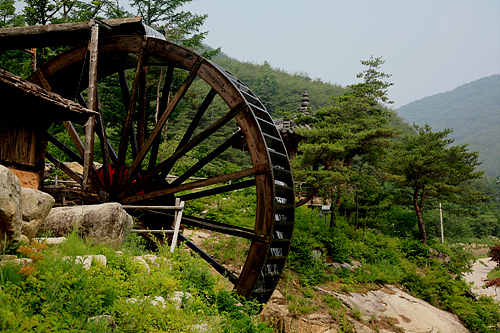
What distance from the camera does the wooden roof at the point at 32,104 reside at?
13.1ft

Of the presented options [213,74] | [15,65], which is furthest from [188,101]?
[213,74]

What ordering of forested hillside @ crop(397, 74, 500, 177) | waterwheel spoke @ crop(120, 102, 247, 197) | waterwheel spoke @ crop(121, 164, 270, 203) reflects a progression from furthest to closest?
1. forested hillside @ crop(397, 74, 500, 177)
2. waterwheel spoke @ crop(120, 102, 247, 197)
3. waterwheel spoke @ crop(121, 164, 270, 203)

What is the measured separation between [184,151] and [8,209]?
11.7 ft

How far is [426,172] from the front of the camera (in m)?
15.7

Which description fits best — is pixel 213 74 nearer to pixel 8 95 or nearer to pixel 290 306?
pixel 8 95

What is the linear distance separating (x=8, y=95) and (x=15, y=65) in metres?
12.0

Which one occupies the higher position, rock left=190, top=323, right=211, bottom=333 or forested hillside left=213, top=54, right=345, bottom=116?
forested hillside left=213, top=54, right=345, bottom=116

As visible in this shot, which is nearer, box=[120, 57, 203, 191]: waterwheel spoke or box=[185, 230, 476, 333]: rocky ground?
box=[120, 57, 203, 191]: waterwheel spoke

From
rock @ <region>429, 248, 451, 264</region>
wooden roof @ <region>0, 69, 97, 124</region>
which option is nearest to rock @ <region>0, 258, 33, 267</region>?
wooden roof @ <region>0, 69, 97, 124</region>

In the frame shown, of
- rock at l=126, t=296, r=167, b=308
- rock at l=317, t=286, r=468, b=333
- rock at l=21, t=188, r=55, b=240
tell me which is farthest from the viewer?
rock at l=317, t=286, r=468, b=333

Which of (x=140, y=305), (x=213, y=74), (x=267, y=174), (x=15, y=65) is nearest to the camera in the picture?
(x=140, y=305)

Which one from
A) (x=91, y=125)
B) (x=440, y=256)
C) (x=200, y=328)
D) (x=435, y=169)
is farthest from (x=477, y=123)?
(x=200, y=328)

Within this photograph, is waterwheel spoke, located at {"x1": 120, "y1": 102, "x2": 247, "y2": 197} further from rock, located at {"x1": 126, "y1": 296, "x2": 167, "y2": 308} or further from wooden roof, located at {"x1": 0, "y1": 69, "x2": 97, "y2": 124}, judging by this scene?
rock, located at {"x1": 126, "y1": 296, "x2": 167, "y2": 308}

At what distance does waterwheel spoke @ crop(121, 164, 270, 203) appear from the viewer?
17.9 ft
